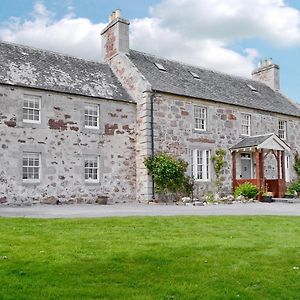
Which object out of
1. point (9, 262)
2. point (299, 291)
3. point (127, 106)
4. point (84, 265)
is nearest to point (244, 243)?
point (299, 291)

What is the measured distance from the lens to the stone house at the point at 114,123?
21.5 metres

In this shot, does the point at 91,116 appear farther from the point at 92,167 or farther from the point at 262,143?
the point at 262,143

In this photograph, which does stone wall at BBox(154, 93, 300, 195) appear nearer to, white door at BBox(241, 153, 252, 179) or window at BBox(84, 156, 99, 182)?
white door at BBox(241, 153, 252, 179)

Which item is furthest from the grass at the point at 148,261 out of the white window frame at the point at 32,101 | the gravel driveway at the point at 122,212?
the white window frame at the point at 32,101

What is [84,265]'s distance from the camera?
722 centimetres

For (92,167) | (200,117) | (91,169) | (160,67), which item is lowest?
(91,169)

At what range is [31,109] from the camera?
858 inches

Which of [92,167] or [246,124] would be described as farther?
[246,124]

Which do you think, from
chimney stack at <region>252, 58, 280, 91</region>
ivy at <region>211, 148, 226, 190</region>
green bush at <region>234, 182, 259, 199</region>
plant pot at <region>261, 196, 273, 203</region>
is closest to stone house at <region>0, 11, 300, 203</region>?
ivy at <region>211, 148, 226, 190</region>

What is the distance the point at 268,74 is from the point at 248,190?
14209mm

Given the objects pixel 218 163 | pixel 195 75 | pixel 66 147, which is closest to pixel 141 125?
pixel 66 147

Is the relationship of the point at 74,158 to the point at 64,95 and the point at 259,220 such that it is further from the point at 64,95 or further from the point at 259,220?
the point at 259,220

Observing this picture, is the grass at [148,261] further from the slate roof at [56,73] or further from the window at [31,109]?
the slate roof at [56,73]

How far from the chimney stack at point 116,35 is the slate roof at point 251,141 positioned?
30.4ft
